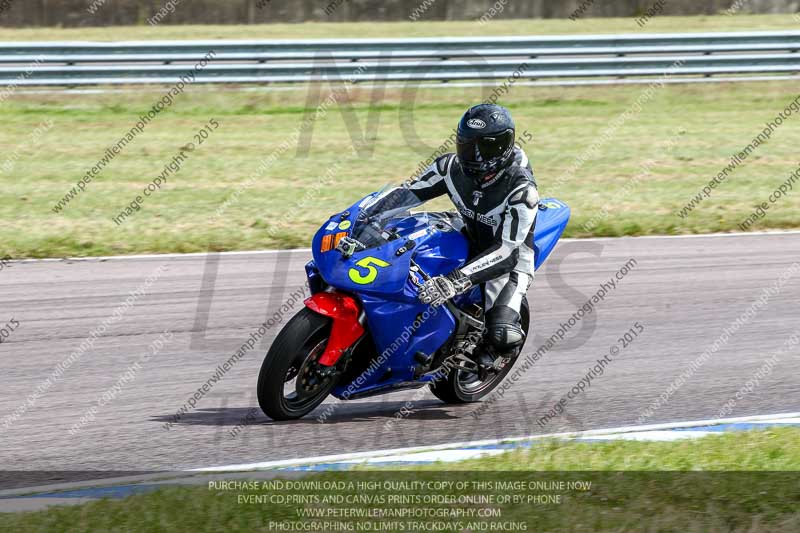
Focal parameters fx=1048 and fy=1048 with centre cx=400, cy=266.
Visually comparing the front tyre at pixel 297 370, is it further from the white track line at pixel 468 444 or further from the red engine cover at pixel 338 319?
the white track line at pixel 468 444

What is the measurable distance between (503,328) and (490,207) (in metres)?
0.86

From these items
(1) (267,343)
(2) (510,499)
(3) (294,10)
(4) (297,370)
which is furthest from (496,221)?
(3) (294,10)

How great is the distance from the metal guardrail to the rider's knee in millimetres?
12857

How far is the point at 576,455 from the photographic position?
6613 mm

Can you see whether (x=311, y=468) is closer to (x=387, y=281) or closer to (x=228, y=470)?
(x=228, y=470)

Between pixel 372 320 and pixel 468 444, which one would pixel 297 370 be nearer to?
pixel 372 320

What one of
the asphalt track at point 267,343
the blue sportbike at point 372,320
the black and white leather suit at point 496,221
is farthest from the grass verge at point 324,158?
the blue sportbike at point 372,320

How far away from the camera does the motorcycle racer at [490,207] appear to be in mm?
7129

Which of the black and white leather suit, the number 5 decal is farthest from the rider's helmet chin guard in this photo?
the number 5 decal

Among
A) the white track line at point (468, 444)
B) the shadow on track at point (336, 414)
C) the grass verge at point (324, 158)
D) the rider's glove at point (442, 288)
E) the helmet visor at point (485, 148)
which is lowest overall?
the grass verge at point (324, 158)

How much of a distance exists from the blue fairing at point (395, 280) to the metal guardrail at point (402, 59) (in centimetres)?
1258

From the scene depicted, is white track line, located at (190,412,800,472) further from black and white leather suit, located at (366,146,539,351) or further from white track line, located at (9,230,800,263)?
white track line, located at (9,230,800,263)

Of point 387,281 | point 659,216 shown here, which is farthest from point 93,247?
point 659,216

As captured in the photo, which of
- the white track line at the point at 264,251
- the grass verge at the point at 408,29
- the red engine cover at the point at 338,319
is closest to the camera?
the red engine cover at the point at 338,319
